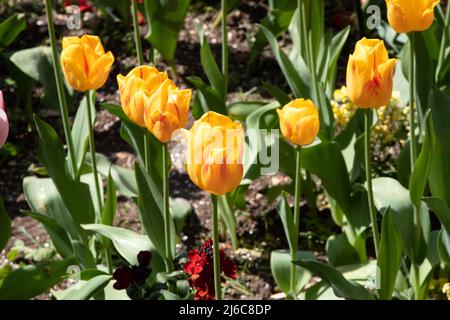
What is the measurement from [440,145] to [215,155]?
101cm

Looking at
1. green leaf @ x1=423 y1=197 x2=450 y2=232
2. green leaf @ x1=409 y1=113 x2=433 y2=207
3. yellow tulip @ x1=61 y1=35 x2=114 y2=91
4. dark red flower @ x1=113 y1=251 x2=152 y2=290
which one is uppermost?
yellow tulip @ x1=61 y1=35 x2=114 y2=91

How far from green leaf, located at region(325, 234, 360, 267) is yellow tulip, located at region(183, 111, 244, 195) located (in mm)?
1083

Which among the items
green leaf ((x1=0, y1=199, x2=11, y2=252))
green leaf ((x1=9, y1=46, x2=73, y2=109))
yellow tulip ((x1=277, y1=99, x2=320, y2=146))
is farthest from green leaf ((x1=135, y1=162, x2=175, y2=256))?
green leaf ((x1=9, y1=46, x2=73, y2=109))

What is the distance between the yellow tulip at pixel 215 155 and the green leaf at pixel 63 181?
33.9 inches

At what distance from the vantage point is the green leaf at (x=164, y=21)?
340 centimetres

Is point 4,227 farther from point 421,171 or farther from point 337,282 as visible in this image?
point 421,171

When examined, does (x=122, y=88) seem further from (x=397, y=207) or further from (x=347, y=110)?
(x=347, y=110)

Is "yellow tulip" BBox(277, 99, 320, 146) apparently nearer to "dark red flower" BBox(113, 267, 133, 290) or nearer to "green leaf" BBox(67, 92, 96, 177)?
"dark red flower" BBox(113, 267, 133, 290)

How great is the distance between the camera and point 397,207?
244 cm

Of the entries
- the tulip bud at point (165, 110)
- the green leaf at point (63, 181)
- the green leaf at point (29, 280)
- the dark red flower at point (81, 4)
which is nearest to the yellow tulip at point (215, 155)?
the tulip bud at point (165, 110)

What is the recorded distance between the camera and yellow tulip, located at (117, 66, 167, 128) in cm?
190

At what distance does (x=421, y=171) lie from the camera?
231cm
